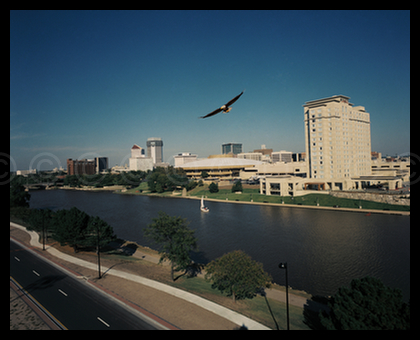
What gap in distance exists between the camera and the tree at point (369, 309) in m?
11.2

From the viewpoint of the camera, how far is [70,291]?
17891 mm

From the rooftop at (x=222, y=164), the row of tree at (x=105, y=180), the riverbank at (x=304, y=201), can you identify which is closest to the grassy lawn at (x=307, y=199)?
the riverbank at (x=304, y=201)

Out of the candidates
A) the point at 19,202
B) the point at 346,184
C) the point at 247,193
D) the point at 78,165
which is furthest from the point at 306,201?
the point at 78,165

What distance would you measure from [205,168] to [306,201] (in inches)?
2561

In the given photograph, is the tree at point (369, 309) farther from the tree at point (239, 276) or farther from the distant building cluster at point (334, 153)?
the distant building cluster at point (334, 153)

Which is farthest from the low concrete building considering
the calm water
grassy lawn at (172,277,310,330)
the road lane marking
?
the road lane marking

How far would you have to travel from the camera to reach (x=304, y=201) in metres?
59.0

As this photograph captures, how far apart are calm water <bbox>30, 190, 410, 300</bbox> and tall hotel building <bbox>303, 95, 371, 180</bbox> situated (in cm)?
1735

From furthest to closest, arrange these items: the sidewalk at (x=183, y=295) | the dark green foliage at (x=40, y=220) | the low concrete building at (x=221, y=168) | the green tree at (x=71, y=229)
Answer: the low concrete building at (x=221, y=168) → the dark green foliage at (x=40, y=220) → the green tree at (x=71, y=229) → the sidewalk at (x=183, y=295)

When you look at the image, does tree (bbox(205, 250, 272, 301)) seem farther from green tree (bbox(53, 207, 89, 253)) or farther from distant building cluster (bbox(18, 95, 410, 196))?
distant building cluster (bbox(18, 95, 410, 196))

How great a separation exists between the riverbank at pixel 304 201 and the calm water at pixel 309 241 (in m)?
2.50

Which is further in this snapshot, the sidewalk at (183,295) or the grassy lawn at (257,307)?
the grassy lawn at (257,307)

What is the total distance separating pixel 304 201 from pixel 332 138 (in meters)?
17.8

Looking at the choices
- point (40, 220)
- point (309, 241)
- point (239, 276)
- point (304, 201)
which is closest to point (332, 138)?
point (304, 201)
